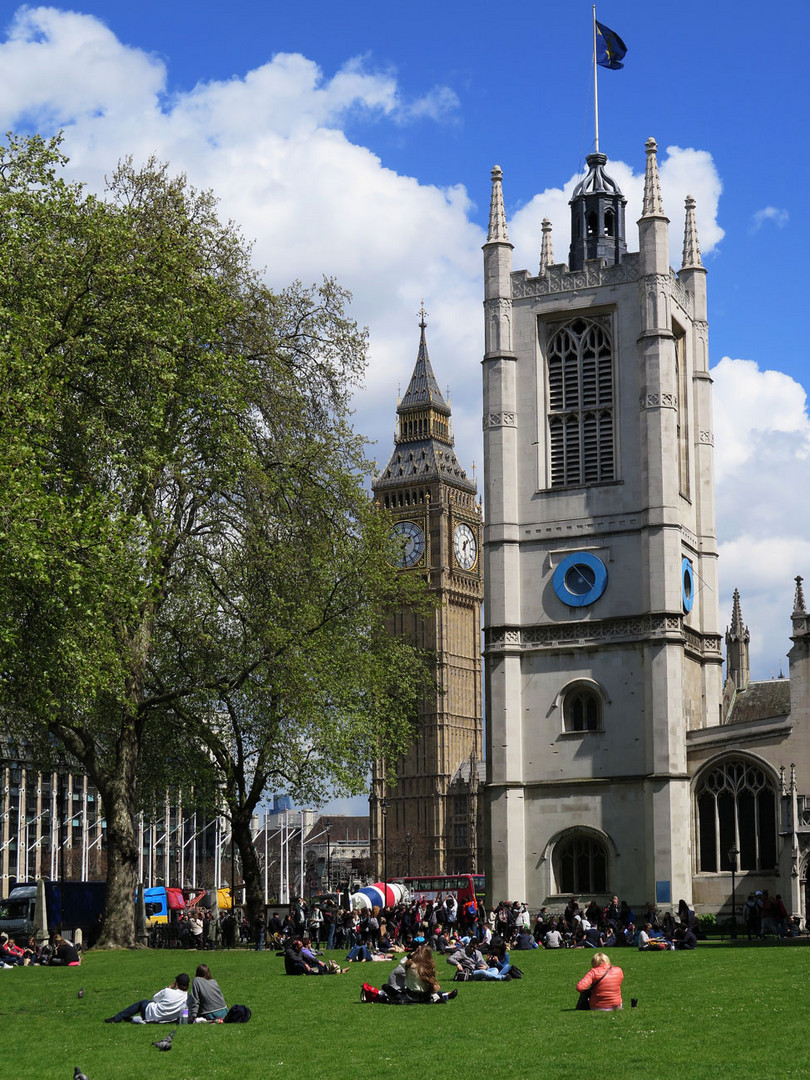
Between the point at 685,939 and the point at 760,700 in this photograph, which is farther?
the point at 760,700

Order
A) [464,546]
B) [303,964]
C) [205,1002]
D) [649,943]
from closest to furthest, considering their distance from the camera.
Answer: [205,1002] < [303,964] < [649,943] < [464,546]

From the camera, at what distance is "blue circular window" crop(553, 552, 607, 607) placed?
54625 mm

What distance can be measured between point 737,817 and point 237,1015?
107 ft

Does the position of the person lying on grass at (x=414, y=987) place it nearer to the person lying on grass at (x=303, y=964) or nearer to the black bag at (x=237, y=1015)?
the black bag at (x=237, y=1015)

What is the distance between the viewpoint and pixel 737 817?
167ft

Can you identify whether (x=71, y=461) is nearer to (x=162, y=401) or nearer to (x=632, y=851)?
(x=162, y=401)

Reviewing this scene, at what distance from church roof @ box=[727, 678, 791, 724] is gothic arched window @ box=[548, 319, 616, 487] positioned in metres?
14.8

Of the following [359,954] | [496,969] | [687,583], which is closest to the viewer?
[496,969]

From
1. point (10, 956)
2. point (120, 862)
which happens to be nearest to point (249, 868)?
point (120, 862)

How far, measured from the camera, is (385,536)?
45125mm

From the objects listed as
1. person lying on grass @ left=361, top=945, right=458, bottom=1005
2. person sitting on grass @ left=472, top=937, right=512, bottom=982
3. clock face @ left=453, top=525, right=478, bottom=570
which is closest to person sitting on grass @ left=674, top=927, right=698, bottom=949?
person sitting on grass @ left=472, top=937, right=512, bottom=982

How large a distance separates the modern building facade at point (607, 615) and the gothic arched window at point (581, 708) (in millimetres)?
59

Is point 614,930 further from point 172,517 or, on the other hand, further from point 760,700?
point 760,700

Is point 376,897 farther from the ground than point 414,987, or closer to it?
closer to it
